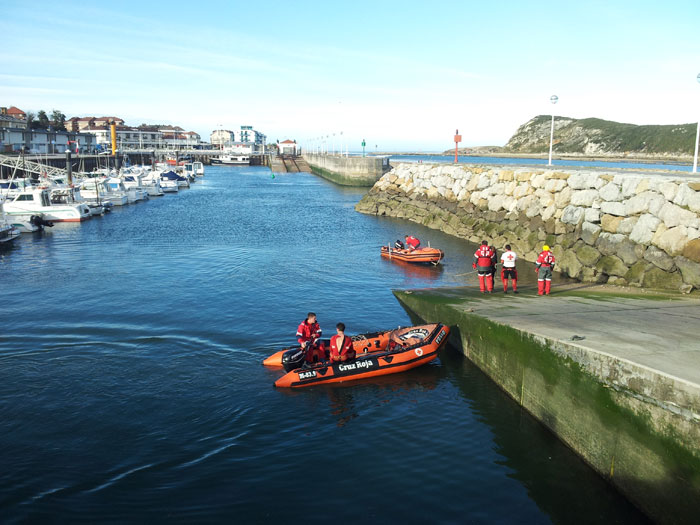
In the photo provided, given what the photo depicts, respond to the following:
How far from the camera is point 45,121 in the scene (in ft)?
443

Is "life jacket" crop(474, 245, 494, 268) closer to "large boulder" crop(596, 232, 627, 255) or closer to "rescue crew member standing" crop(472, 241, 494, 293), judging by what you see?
"rescue crew member standing" crop(472, 241, 494, 293)

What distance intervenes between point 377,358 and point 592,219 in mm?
15218

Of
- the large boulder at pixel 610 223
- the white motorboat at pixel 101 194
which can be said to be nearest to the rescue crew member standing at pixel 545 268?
the large boulder at pixel 610 223

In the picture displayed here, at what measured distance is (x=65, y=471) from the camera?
9758 millimetres

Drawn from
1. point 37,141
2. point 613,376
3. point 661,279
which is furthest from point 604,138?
point 613,376

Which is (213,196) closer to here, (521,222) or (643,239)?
(521,222)

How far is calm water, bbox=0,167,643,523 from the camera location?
9000 mm

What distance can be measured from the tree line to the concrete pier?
13105cm

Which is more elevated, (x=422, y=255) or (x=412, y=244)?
(x=412, y=244)

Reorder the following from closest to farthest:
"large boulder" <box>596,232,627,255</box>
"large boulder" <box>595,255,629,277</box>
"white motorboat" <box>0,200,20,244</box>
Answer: "large boulder" <box>595,255,629,277</box>
"large boulder" <box>596,232,627,255</box>
"white motorboat" <box>0,200,20,244</box>

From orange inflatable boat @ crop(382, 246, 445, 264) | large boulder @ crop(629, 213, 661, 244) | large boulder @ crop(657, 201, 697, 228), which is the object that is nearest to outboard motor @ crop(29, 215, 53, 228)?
orange inflatable boat @ crop(382, 246, 445, 264)

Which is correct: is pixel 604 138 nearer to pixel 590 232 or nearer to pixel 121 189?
pixel 121 189

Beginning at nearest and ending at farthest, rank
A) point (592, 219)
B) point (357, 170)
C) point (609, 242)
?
point (609, 242), point (592, 219), point (357, 170)

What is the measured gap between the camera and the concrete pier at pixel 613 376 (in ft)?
25.5
